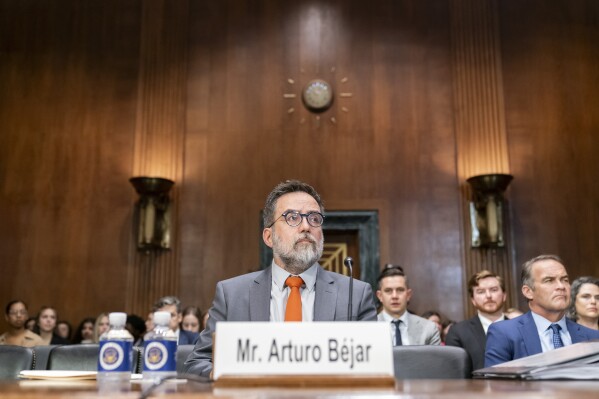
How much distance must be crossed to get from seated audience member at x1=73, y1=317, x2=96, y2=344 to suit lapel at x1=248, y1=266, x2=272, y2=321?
4.62 metres

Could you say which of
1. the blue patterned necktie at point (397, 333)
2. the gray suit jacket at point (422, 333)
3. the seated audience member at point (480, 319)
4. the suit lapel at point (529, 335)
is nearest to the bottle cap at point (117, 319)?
the suit lapel at point (529, 335)

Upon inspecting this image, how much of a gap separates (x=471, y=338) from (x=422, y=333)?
1.64ft

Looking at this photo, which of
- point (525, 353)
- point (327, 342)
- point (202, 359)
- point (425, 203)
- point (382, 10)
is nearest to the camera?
point (327, 342)

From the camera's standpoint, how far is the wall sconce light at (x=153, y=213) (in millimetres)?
6871

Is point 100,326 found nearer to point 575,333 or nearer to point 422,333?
point 422,333

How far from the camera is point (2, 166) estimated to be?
24.1 feet

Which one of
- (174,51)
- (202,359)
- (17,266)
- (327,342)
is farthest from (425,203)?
(327,342)

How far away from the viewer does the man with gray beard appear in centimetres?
247

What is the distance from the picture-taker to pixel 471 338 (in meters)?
4.20

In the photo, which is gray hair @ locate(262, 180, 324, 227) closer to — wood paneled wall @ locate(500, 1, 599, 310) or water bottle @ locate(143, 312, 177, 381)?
water bottle @ locate(143, 312, 177, 381)

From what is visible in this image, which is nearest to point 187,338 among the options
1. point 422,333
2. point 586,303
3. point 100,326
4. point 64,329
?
point 100,326

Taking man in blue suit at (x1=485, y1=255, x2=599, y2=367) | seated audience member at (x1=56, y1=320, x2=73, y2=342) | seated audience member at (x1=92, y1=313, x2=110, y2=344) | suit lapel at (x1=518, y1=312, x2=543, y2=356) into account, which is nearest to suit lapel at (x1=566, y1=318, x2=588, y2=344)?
man in blue suit at (x1=485, y1=255, x2=599, y2=367)

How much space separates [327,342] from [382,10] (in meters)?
6.79

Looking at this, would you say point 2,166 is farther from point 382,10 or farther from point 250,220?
point 382,10
